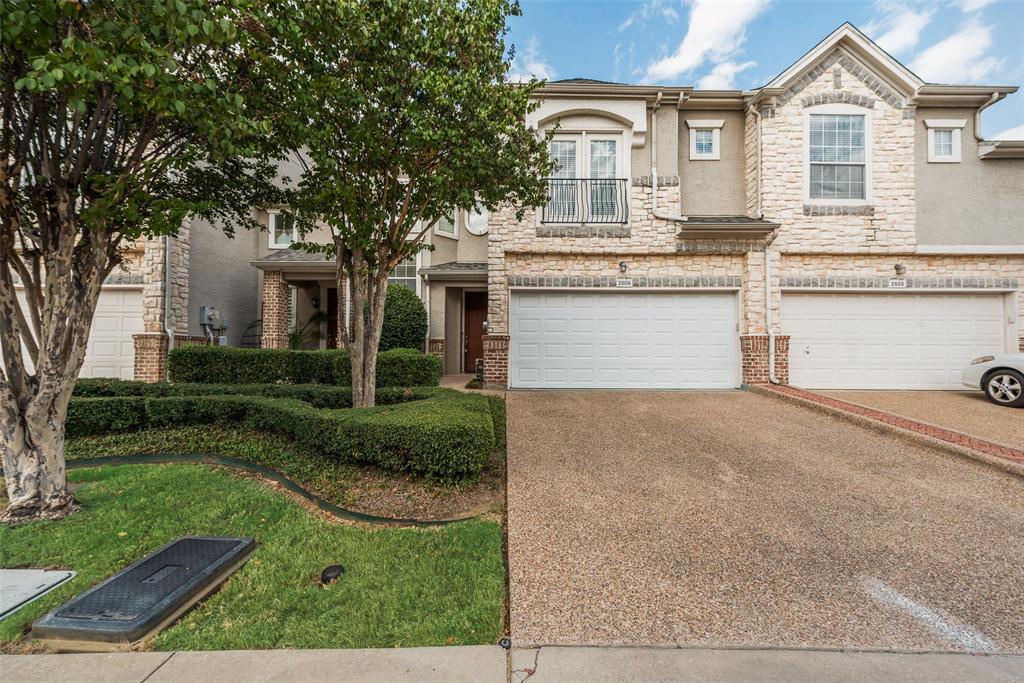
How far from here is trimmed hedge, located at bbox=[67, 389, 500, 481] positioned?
13.2 feet

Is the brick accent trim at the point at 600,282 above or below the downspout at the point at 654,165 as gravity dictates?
below

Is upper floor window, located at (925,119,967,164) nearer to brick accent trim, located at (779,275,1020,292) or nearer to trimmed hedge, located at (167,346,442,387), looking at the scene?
brick accent trim, located at (779,275,1020,292)

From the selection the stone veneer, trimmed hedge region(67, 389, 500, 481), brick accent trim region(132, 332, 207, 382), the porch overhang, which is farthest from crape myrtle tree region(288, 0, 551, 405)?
brick accent trim region(132, 332, 207, 382)

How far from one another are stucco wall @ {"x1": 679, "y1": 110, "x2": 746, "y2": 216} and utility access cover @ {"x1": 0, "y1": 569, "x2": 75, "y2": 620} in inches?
419

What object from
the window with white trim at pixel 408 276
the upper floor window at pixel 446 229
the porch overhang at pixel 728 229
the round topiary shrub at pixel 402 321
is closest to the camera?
the porch overhang at pixel 728 229

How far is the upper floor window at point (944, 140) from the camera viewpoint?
Result: 909 centimetres

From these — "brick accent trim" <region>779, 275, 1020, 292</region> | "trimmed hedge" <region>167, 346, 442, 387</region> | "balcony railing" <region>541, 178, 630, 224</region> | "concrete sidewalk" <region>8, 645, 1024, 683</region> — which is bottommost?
"concrete sidewalk" <region>8, 645, 1024, 683</region>

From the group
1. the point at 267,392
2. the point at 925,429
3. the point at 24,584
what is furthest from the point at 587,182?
the point at 24,584

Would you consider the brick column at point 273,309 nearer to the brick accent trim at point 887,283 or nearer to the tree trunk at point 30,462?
the tree trunk at point 30,462

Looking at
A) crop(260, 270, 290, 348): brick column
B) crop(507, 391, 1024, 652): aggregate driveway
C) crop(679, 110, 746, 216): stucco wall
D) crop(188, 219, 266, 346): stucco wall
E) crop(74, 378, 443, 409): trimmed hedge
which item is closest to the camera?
crop(507, 391, 1024, 652): aggregate driveway

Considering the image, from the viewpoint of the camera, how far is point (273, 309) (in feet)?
37.2

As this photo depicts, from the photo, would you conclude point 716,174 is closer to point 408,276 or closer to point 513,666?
point 408,276

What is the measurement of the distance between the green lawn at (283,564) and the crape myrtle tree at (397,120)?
2397 mm

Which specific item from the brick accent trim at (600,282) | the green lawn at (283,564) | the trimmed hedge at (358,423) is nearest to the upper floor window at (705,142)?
the brick accent trim at (600,282)
